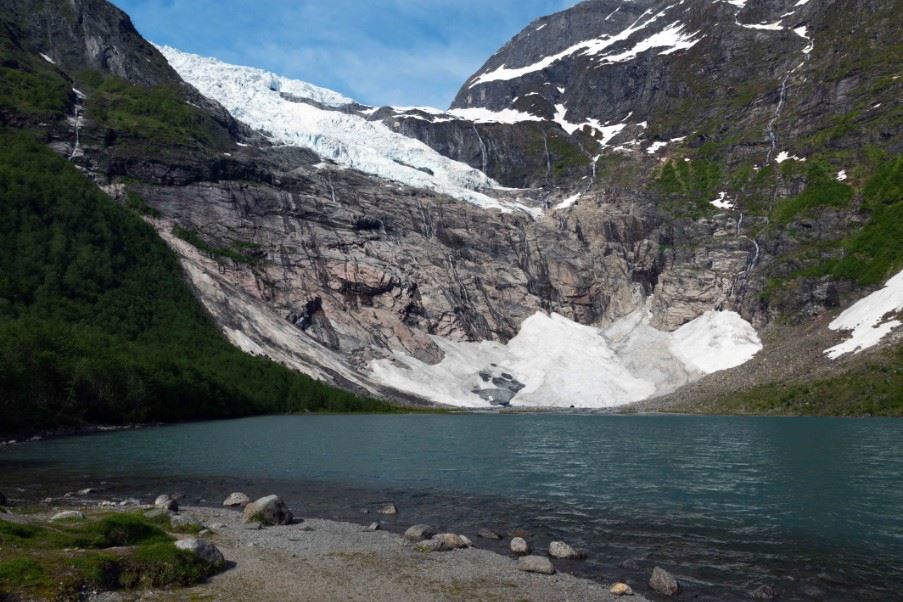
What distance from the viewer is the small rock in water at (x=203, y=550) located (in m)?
Answer: 18.0

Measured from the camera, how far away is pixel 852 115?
567 ft

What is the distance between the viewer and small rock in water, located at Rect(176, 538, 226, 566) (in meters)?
18.0

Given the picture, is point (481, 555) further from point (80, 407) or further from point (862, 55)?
point (862, 55)

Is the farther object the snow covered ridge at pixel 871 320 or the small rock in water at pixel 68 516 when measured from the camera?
the snow covered ridge at pixel 871 320

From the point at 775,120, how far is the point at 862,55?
84.0 feet

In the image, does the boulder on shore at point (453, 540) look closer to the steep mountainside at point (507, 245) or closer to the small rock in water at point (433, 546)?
the small rock in water at point (433, 546)

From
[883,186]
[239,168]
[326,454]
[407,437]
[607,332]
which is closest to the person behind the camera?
[326,454]

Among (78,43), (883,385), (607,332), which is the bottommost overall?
(883,385)

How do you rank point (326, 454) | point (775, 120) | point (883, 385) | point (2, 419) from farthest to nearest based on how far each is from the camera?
point (775, 120) → point (883, 385) → point (2, 419) → point (326, 454)

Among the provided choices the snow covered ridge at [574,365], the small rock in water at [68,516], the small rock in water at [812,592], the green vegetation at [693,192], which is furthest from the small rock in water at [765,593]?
the green vegetation at [693,192]

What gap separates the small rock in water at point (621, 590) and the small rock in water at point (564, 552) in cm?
374

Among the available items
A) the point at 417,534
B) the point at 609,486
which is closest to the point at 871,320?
the point at 609,486

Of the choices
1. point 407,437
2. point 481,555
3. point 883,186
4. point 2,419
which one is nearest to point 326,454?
point 407,437

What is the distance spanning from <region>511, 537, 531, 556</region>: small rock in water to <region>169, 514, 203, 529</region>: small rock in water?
408 inches
